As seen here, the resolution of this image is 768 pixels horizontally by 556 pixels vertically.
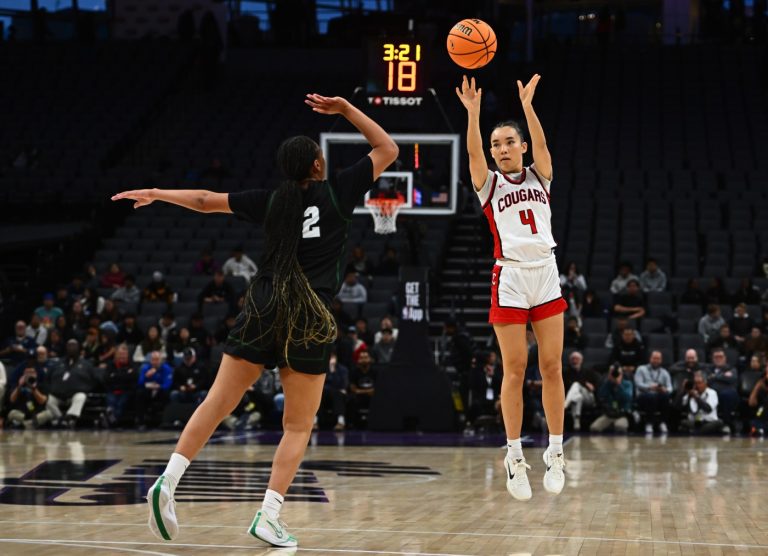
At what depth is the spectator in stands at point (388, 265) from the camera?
19.8 meters

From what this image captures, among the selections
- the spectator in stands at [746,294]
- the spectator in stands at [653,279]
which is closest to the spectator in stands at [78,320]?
the spectator in stands at [653,279]

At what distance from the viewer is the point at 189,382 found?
16.6m

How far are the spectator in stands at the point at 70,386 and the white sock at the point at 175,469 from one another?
1166 centimetres

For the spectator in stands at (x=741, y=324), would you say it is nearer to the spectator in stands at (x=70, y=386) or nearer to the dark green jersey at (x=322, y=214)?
the spectator in stands at (x=70, y=386)

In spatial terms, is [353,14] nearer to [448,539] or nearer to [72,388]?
[72,388]

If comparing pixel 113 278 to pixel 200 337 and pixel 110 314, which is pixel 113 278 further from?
pixel 200 337

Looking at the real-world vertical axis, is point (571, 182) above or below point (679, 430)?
above

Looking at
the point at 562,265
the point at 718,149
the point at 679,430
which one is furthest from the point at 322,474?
the point at 718,149

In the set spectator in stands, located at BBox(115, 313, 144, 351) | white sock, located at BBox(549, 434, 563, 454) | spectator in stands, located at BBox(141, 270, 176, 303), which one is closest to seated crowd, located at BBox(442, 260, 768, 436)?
spectator in stands, located at BBox(115, 313, 144, 351)

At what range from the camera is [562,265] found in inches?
787

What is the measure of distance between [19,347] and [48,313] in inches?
42.8

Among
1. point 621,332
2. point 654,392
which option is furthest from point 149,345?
point 654,392

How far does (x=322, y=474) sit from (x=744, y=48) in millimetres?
20955

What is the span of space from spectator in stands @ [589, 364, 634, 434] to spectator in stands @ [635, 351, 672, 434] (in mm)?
218
